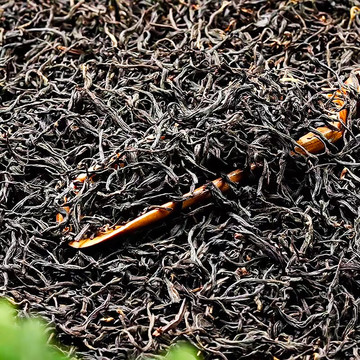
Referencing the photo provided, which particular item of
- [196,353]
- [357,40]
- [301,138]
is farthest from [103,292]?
[357,40]

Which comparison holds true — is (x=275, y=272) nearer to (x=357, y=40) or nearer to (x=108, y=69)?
(x=108, y=69)

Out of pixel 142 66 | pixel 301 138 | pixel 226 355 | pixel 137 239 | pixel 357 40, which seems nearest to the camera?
pixel 226 355

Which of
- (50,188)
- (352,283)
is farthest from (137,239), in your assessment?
(352,283)

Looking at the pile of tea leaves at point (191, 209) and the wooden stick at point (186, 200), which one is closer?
the pile of tea leaves at point (191, 209)

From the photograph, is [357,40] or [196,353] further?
[357,40]

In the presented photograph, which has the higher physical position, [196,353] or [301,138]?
[301,138]

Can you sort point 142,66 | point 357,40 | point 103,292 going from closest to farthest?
point 103,292 → point 142,66 → point 357,40

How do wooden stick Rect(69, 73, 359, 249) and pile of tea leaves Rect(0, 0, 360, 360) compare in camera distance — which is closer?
pile of tea leaves Rect(0, 0, 360, 360)
